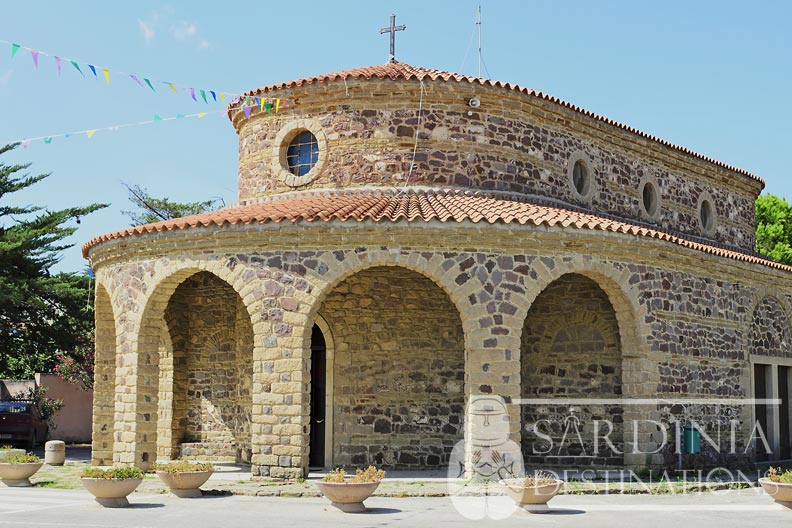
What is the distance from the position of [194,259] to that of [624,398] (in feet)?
24.3

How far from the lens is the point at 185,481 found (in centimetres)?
1319

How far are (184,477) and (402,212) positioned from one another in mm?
5070

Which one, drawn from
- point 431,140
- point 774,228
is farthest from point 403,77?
point 774,228

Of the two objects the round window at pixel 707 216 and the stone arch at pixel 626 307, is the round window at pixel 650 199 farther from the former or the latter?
the stone arch at pixel 626 307

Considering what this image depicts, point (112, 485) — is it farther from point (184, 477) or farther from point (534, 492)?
point (534, 492)

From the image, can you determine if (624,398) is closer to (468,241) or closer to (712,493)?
(712,493)

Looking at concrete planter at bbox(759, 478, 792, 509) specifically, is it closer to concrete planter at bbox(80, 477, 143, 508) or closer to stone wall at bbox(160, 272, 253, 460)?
concrete planter at bbox(80, 477, 143, 508)

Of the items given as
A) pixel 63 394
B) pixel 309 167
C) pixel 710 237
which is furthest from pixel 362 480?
pixel 63 394

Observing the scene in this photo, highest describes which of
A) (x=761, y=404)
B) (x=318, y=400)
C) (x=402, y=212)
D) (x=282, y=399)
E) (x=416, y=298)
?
(x=402, y=212)

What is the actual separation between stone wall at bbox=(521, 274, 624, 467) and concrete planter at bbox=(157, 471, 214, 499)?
6.10 metres

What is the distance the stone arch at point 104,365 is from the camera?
1778 cm

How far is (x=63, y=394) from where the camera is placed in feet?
95.3

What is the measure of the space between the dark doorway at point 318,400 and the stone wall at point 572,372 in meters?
3.63

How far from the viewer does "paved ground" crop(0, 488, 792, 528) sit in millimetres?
10906
